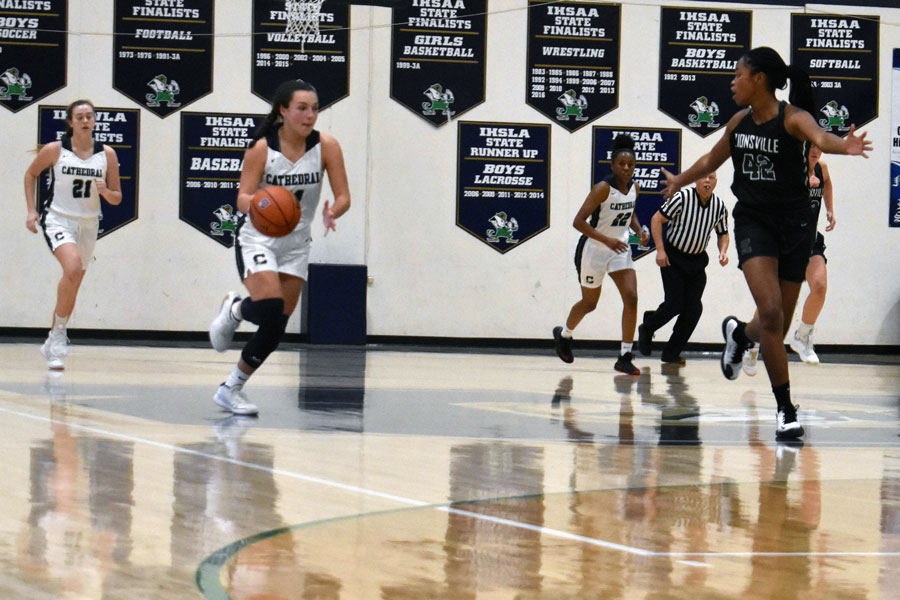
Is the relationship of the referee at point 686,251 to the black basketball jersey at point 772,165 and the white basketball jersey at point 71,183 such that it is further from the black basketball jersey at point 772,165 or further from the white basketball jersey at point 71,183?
the black basketball jersey at point 772,165

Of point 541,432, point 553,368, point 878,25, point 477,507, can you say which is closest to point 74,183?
point 553,368

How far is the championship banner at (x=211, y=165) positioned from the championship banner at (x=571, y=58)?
322 cm

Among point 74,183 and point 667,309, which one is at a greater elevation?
point 74,183

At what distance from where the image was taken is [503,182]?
16062mm

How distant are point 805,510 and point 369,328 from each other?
11.3m

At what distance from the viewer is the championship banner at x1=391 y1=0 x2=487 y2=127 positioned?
15.9 meters

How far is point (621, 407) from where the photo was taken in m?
8.80

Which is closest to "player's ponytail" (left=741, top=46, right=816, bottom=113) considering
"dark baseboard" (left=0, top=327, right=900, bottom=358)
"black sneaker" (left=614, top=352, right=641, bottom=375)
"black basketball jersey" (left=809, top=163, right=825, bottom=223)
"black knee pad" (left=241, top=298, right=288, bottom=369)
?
"black knee pad" (left=241, top=298, right=288, bottom=369)

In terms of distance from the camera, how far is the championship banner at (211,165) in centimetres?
1565

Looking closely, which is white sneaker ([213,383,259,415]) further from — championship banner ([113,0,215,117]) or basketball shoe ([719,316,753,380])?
championship banner ([113,0,215,117])

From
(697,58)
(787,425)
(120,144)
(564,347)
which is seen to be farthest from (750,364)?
(120,144)

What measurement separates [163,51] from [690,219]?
6.38 m

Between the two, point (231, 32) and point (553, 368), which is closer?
point (553, 368)

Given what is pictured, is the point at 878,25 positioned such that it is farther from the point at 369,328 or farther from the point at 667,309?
the point at 369,328
